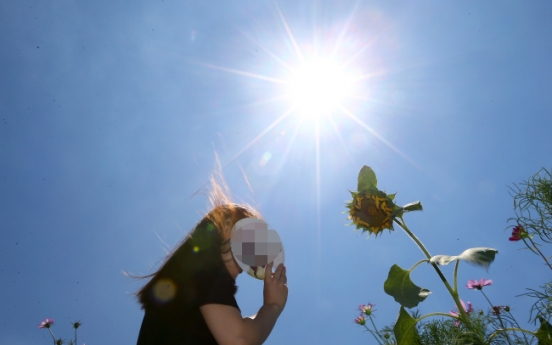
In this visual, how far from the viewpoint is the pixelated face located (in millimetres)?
1520

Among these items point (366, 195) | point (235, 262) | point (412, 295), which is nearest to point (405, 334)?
point (412, 295)

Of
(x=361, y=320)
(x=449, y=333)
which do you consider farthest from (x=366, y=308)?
(x=449, y=333)

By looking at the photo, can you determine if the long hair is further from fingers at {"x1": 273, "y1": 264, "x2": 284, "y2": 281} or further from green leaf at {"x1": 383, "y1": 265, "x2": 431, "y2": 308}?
green leaf at {"x1": 383, "y1": 265, "x2": 431, "y2": 308}

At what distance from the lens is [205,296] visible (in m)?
1.39

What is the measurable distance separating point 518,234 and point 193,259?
6.53ft

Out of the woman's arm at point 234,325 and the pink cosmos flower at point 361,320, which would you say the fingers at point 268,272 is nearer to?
the woman's arm at point 234,325

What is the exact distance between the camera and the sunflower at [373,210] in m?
2.11

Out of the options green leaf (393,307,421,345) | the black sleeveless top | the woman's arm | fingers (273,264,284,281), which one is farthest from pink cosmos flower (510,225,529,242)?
the black sleeveless top

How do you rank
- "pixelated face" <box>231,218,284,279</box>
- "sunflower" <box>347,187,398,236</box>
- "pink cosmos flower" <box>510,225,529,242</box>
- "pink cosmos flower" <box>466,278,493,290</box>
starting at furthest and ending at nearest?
"pink cosmos flower" <box>466,278,493,290</box>
"pink cosmos flower" <box>510,225,529,242</box>
"sunflower" <box>347,187,398,236</box>
"pixelated face" <box>231,218,284,279</box>

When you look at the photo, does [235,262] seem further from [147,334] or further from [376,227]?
[376,227]

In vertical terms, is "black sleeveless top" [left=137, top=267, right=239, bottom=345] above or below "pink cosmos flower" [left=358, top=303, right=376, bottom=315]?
below

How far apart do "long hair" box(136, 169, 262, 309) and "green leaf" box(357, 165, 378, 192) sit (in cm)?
77

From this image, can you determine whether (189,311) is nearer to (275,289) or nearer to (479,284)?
(275,289)

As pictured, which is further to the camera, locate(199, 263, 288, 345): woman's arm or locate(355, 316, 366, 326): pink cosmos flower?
locate(355, 316, 366, 326): pink cosmos flower
